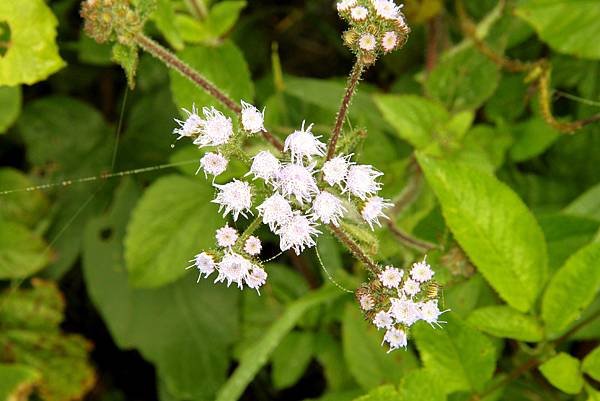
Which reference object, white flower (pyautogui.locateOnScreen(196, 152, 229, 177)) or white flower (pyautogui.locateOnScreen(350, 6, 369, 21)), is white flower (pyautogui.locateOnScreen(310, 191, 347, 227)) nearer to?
white flower (pyautogui.locateOnScreen(196, 152, 229, 177))

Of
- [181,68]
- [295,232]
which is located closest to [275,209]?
[295,232]

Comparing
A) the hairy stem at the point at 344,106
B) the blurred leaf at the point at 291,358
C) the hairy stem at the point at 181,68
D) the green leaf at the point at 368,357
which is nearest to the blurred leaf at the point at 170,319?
the blurred leaf at the point at 291,358

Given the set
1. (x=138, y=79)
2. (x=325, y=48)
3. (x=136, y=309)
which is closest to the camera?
(x=136, y=309)

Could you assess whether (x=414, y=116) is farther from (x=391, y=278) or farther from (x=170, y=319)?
(x=170, y=319)

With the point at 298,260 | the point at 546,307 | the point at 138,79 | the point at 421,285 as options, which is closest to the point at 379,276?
the point at 421,285

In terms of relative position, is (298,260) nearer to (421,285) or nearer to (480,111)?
(480,111)

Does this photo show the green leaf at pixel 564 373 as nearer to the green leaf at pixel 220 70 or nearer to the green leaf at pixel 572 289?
the green leaf at pixel 572 289
